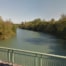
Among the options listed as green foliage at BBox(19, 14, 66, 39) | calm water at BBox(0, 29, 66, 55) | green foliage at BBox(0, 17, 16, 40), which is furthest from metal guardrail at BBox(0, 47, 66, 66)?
green foliage at BBox(19, 14, 66, 39)

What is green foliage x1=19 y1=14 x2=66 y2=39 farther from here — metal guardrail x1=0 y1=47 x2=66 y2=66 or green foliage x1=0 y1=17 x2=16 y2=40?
metal guardrail x1=0 y1=47 x2=66 y2=66

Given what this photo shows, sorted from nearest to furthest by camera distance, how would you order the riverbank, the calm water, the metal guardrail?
the metal guardrail
the calm water
the riverbank

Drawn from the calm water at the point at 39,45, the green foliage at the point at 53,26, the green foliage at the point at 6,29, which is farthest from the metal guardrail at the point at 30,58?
the green foliage at the point at 53,26

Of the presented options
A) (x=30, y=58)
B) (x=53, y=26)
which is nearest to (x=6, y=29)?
(x=53, y=26)

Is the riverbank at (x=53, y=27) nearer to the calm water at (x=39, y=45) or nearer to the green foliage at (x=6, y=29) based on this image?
the calm water at (x=39, y=45)

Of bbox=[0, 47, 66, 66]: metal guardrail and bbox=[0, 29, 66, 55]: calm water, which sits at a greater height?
bbox=[0, 47, 66, 66]: metal guardrail

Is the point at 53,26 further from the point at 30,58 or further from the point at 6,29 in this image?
the point at 30,58

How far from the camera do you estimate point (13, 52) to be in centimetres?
647

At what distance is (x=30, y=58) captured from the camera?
240 inches

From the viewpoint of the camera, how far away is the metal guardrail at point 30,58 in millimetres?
5662

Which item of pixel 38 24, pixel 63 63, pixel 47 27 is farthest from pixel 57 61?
pixel 38 24

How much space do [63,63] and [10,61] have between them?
1787 mm

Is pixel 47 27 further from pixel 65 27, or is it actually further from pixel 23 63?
pixel 23 63

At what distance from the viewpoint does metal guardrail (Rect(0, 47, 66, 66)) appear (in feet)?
18.6
